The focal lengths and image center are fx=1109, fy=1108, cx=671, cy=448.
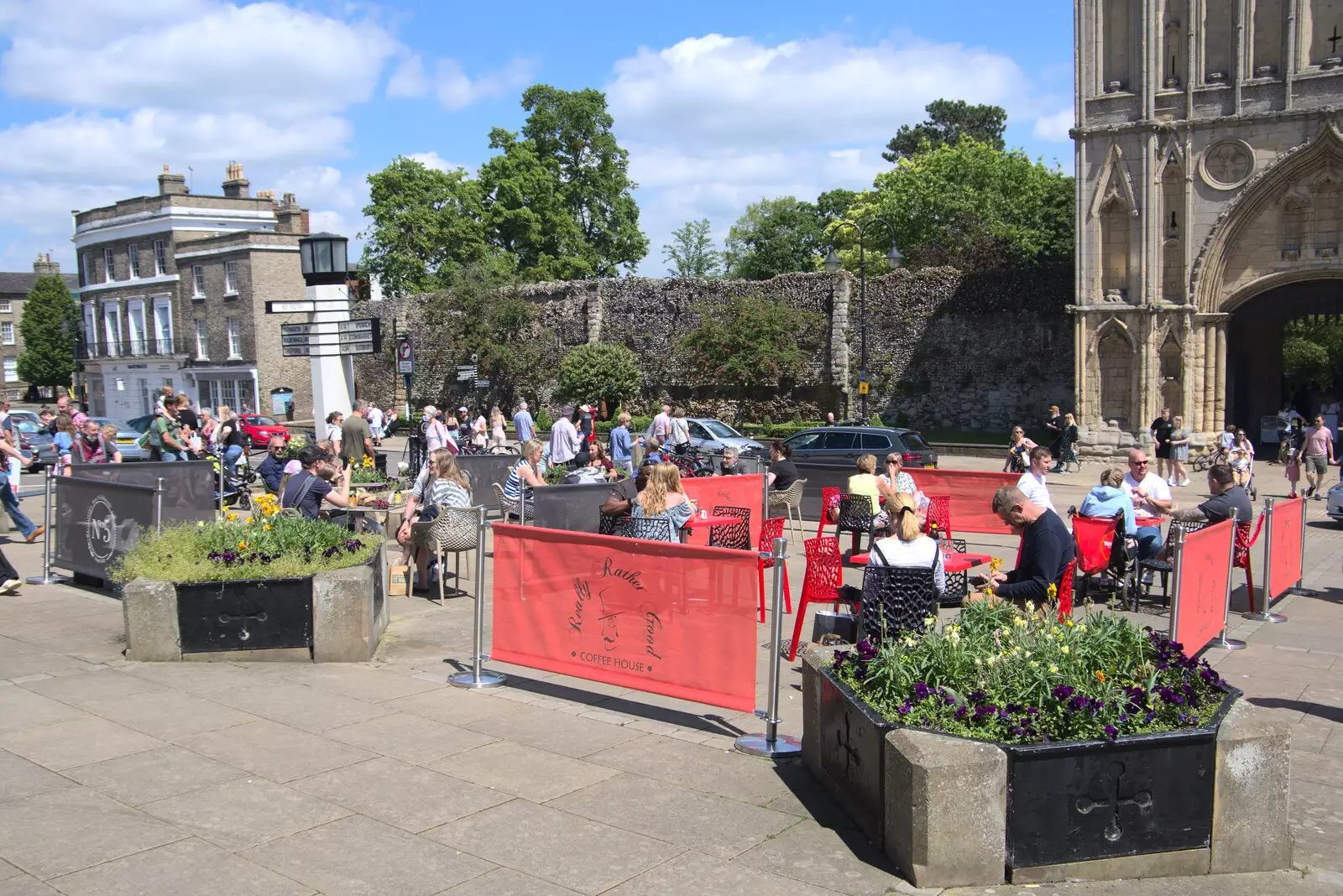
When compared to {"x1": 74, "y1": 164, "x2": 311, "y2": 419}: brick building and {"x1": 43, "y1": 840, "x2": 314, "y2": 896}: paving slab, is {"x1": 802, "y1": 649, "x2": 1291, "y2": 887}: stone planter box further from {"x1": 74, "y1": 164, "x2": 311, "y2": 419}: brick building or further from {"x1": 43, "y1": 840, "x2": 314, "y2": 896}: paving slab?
{"x1": 74, "y1": 164, "x2": 311, "y2": 419}: brick building

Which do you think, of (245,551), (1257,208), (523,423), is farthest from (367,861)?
(1257,208)

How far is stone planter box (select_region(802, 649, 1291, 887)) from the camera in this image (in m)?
4.70

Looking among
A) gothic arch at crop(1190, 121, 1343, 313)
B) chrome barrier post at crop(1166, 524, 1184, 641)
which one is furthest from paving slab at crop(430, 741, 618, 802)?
gothic arch at crop(1190, 121, 1343, 313)

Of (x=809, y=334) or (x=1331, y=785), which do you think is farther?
(x=809, y=334)

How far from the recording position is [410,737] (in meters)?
6.66

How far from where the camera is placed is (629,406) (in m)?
42.9

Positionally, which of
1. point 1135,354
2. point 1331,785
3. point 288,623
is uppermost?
point 1135,354

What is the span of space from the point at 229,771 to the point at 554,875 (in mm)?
2235

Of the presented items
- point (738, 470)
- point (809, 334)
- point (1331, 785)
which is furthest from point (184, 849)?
point (809, 334)

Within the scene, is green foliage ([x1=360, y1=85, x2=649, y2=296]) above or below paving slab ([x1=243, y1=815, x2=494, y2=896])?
above

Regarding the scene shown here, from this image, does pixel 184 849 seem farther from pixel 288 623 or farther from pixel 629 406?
pixel 629 406

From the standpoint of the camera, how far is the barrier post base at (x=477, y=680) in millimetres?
7836

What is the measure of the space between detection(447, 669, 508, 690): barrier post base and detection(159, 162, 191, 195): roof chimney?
52408mm

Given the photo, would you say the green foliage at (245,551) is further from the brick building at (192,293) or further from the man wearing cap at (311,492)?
the brick building at (192,293)
